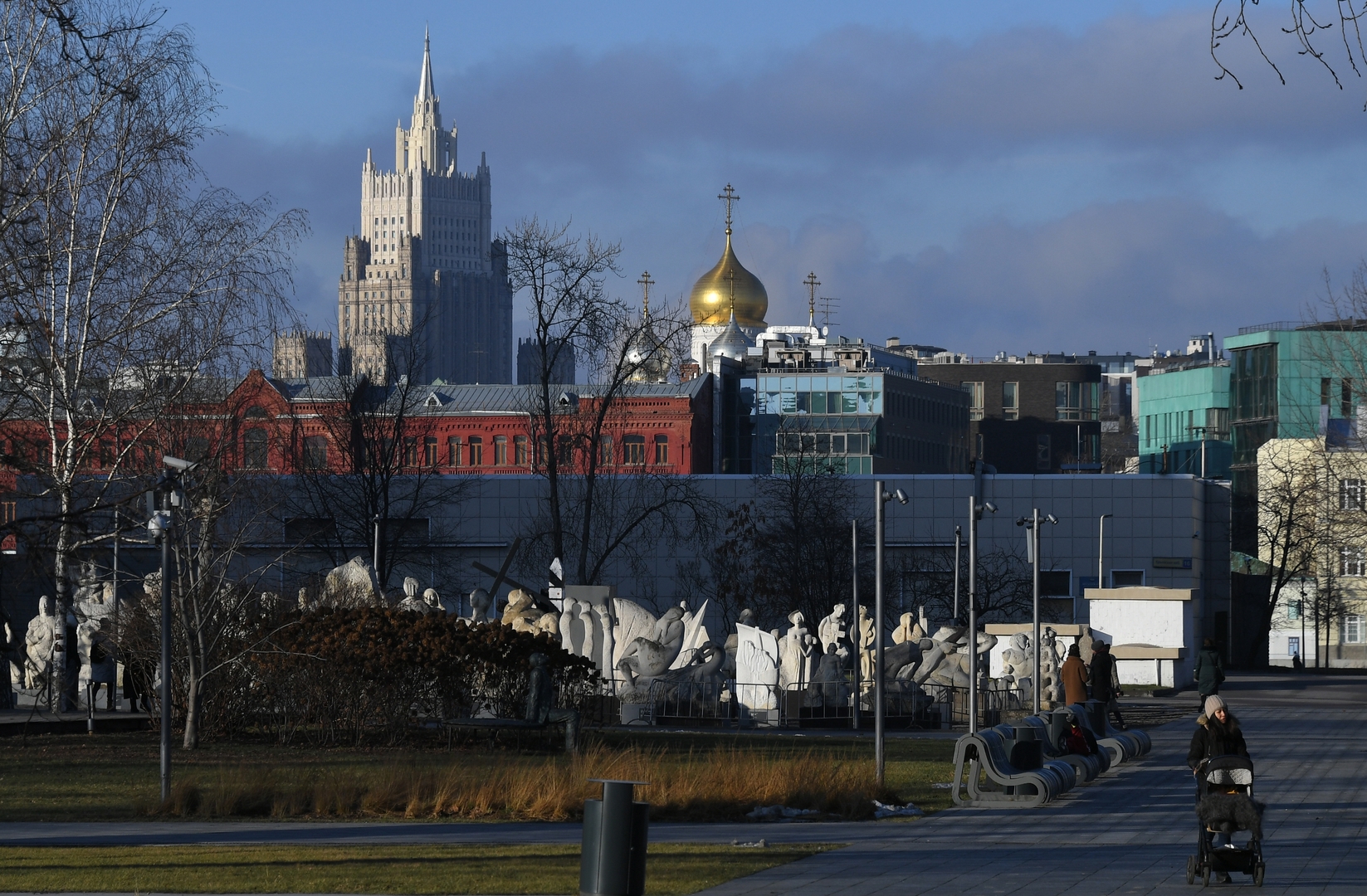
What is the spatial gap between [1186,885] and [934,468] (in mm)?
116444

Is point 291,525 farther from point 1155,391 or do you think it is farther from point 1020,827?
point 1155,391

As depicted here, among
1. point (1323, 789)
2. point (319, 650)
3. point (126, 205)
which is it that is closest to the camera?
point (1323, 789)

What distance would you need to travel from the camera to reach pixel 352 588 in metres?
33.7

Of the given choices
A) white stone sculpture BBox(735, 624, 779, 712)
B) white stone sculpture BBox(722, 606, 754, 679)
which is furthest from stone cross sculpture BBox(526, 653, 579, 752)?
white stone sculpture BBox(722, 606, 754, 679)

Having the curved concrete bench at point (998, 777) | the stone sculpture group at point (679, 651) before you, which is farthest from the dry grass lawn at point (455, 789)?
→ the stone sculpture group at point (679, 651)

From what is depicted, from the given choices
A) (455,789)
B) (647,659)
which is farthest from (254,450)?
(455,789)

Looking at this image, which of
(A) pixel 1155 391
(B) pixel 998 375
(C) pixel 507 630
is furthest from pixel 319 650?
(B) pixel 998 375

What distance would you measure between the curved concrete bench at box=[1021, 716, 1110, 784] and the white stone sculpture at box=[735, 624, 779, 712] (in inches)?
440

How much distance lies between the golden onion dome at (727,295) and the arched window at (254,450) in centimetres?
11583

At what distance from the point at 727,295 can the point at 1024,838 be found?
5469 inches

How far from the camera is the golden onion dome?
6088 inches

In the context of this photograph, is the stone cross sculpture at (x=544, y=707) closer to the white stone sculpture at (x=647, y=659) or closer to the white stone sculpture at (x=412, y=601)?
the white stone sculpture at (x=412, y=601)

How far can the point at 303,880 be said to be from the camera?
1341 centimetres

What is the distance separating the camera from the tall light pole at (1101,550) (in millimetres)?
72688
